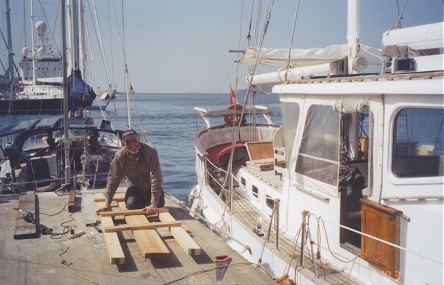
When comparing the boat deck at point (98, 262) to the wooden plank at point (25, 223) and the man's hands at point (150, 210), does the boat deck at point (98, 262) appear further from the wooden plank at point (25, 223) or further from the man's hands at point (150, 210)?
the man's hands at point (150, 210)

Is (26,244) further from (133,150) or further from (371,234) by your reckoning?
(371,234)

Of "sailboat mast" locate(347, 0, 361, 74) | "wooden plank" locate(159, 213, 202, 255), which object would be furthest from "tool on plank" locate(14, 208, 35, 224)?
"sailboat mast" locate(347, 0, 361, 74)

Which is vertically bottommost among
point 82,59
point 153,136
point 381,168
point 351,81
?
point 153,136

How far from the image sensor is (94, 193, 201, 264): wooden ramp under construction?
4.89 m

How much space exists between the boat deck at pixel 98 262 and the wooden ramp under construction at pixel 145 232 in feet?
0.28

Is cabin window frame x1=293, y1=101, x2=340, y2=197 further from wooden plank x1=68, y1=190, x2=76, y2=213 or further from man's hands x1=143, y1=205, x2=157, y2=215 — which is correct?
wooden plank x1=68, y1=190, x2=76, y2=213

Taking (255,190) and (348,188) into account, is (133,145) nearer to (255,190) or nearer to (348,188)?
(348,188)

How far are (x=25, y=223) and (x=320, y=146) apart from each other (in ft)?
13.7

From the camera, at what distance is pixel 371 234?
5.03 metres

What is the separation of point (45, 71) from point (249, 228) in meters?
78.4

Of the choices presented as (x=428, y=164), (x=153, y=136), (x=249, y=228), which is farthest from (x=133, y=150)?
(x=153, y=136)

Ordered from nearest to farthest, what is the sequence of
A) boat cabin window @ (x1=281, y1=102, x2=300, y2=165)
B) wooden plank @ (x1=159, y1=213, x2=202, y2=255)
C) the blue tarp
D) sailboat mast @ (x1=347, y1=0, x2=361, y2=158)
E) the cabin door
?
1. wooden plank @ (x1=159, y1=213, x2=202, y2=255)
2. the cabin door
3. boat cabin window @ (x1=281, y1=102, x2=300, y2=165)
4. sailboat mast @ (x1=347, y1=0, x2=361, y2=158)
5. the blue tarp

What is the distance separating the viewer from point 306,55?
360 inches

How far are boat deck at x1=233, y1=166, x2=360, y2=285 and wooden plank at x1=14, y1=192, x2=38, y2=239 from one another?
3311mm
